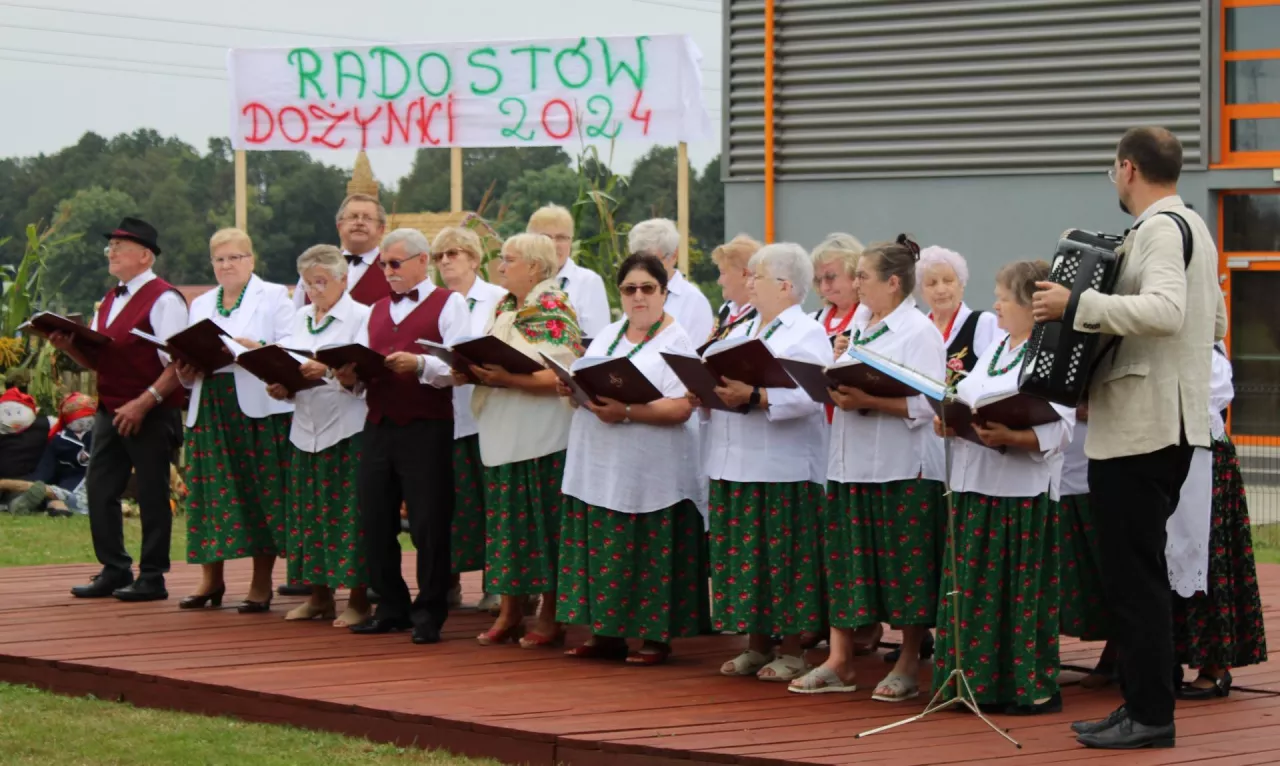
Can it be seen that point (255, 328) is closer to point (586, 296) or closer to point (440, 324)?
point (440, 324)

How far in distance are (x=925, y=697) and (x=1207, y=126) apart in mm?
9040

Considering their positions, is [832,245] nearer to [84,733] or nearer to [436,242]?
[436,242]

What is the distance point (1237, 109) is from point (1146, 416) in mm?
9740

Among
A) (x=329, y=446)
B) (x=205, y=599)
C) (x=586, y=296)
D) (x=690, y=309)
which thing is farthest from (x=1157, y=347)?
(x=205, y=599)

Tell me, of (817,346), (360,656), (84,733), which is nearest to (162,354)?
(360,656)

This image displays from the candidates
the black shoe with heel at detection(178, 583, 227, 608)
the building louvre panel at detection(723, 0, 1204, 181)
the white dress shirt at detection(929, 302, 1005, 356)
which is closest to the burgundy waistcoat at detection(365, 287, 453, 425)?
the black shoe with heel at detection(178, 583, 227, 608)

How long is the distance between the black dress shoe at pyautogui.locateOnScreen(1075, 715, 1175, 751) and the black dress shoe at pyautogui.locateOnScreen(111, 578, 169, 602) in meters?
4.79

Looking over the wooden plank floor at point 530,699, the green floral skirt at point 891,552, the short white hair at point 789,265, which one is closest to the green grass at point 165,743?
the wooden plank floor at point 530,699

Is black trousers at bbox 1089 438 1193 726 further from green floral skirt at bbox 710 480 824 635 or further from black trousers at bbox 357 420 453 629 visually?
black trousers at bbox 357 420 453 629

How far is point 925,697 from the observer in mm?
6270

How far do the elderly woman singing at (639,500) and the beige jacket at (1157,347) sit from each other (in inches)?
71.5

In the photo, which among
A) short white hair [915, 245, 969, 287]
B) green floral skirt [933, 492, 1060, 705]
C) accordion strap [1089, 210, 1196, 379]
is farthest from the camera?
short white hair [915, 245, 969, 287]

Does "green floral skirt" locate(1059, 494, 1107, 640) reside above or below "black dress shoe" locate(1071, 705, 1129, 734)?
above

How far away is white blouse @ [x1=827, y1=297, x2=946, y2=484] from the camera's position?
6199mm
